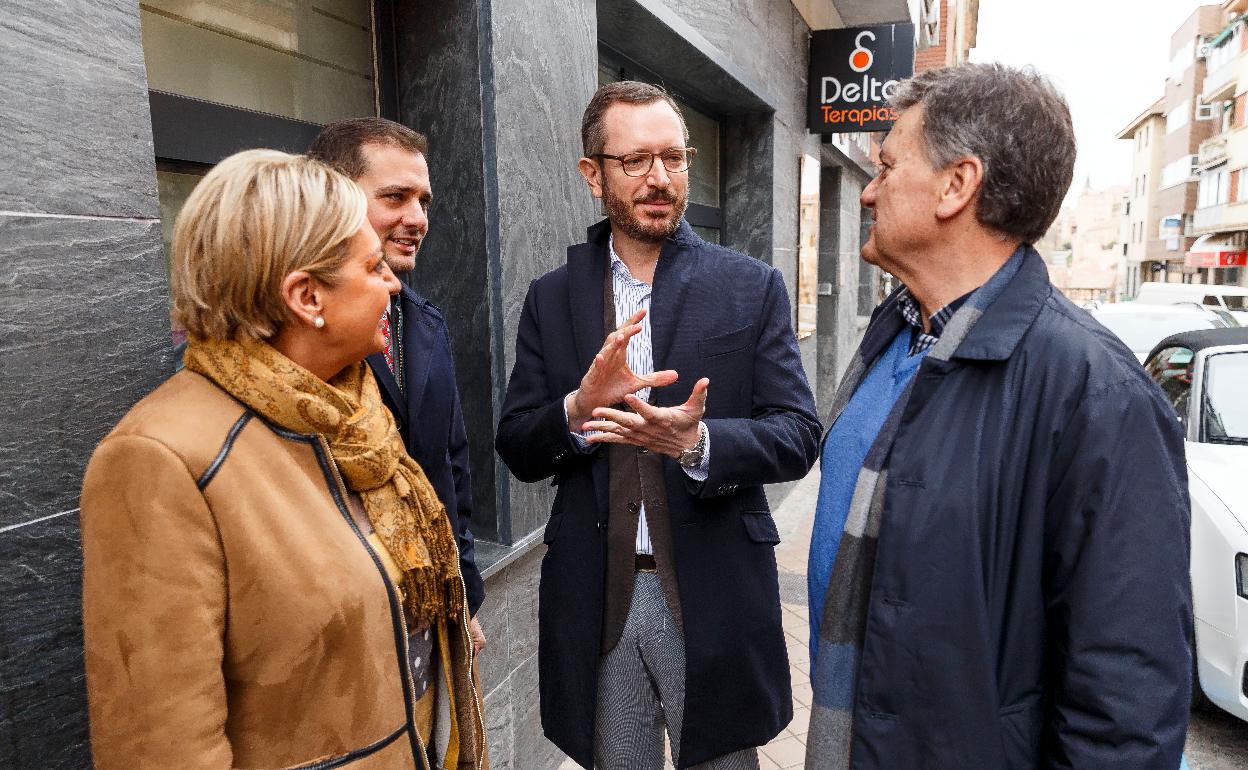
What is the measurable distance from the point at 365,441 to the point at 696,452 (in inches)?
31.6

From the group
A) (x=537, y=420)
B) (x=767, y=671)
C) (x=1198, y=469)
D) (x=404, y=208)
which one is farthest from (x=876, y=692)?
(x=1198, y=469)

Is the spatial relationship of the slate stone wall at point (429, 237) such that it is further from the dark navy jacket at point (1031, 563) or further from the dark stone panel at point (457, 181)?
the dark navy jacket at point (1031, 563)

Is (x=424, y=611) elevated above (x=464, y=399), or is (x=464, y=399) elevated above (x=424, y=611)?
(x=464, y=399)

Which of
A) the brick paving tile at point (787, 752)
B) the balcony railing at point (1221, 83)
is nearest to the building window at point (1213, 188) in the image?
the balcony railing at point (1221, 83)

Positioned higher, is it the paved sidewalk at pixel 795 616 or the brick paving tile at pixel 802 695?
the brick paving tile at pixel 802 695

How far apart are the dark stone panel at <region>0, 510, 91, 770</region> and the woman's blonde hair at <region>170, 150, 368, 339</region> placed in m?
0.55

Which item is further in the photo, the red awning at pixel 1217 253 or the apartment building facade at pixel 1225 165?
the red awning at pixel 1217 253

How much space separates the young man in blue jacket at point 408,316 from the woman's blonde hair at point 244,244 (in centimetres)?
70

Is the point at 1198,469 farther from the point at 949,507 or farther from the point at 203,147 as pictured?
the point at 203,147

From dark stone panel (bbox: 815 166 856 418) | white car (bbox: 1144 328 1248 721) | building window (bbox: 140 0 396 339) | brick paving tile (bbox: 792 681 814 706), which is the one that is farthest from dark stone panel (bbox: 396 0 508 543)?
dark stone panel (bbox: 815 166 856 418)

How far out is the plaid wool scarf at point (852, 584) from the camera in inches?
59.5

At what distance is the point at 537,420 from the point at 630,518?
13.8 inches

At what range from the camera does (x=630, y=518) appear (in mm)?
2057

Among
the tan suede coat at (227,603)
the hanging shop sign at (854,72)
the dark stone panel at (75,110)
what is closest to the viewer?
the tan suede coat at (227,603)
